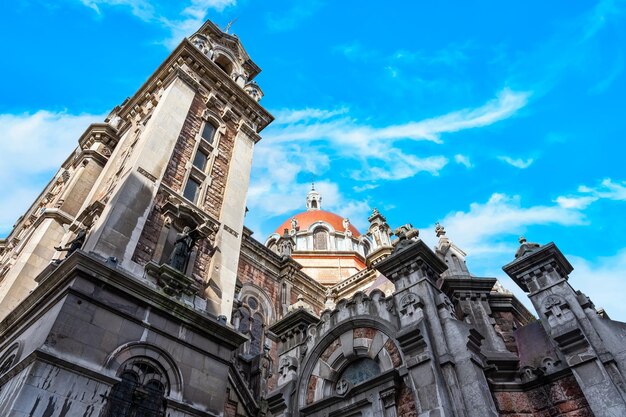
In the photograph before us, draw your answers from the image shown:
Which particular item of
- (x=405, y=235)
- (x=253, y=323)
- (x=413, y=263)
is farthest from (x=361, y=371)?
(x=253, y=323)

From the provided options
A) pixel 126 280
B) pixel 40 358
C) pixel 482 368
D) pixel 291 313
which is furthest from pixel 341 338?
pixel 40 358

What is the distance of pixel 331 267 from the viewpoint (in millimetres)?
40344

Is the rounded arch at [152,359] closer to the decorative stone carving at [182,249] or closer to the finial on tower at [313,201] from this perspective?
the decorative stone carving at [182,249]

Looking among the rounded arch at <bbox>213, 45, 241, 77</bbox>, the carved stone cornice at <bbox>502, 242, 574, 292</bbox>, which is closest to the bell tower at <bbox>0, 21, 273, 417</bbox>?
the rounded arch at <bbox>213, 45, 241, 77</bbox>

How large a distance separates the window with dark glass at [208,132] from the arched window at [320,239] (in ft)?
82.9

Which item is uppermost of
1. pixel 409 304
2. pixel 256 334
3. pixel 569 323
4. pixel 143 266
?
pixel 256 334

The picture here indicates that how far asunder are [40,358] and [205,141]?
1179 centimetres

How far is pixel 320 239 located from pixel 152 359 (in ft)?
114

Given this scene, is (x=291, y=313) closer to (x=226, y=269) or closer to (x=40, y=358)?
(x=226, y=269)

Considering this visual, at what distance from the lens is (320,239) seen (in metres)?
45.2

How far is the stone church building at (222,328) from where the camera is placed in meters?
8.76

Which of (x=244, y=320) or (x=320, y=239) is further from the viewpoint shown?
(x=320, y=239)

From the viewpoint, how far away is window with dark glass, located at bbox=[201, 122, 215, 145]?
63.9ft

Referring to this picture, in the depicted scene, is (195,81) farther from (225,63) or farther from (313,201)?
(313,201)
